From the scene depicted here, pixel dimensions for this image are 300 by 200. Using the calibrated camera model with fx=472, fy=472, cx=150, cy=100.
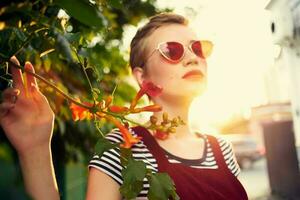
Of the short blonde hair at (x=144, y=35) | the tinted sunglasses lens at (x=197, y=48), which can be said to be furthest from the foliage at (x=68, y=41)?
the tinted sunglasses lens at (x=197, y=48)

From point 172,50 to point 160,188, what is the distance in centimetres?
67

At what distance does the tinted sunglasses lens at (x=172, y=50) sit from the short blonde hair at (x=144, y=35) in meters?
0.08

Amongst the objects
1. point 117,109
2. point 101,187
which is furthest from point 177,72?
point 117,109

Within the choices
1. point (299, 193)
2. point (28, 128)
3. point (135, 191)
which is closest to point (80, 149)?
point (28, 128)

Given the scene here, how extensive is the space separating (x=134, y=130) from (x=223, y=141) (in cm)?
31

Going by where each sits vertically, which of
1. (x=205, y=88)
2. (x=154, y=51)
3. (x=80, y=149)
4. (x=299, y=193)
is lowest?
(x=299, y=193)

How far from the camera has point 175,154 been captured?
4.08ft

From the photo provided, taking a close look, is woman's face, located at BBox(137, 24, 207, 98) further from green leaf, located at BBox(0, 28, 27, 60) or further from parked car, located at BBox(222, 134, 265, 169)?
parked car, located at BBox(222, 134, 265, 169)

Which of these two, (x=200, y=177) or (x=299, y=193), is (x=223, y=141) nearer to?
(x=200, y=177)

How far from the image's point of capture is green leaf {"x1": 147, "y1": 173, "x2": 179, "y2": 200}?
0.68 meters

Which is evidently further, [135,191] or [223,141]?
[223,141]

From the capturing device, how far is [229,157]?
1.35 meters

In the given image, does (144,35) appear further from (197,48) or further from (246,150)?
(246,150)

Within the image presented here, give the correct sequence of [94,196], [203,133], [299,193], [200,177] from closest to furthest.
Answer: [94,196], [200,177], [203,133], [299,193]
